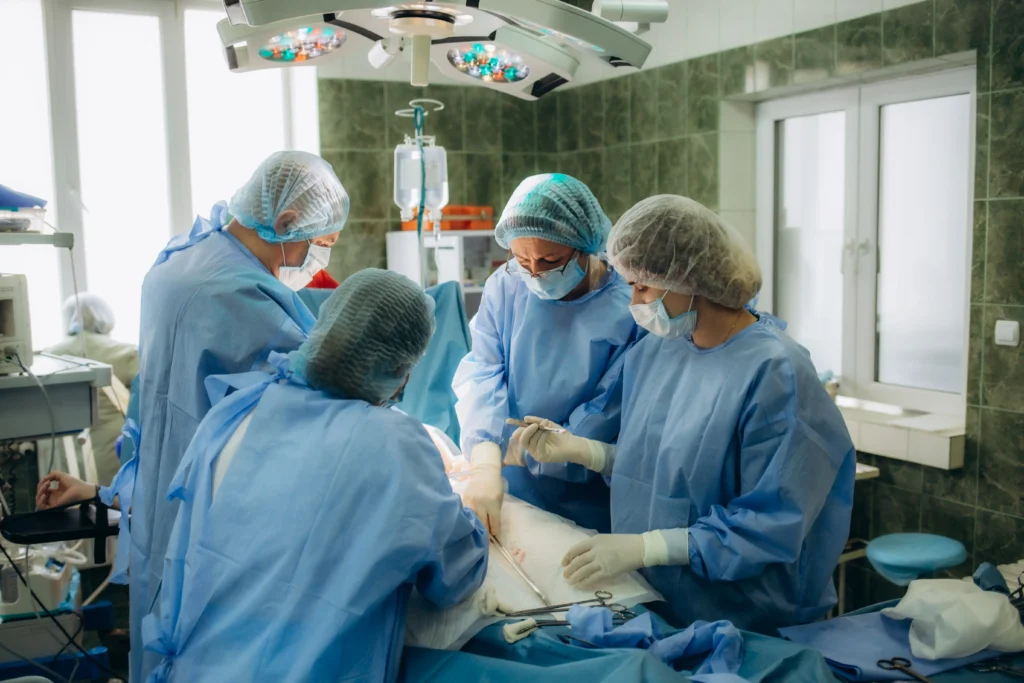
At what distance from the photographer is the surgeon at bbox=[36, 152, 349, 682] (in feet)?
5.79

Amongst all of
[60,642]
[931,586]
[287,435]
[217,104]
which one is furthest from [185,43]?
[931,586]

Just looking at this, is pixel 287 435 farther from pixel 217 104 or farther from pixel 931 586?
pixel 217 104

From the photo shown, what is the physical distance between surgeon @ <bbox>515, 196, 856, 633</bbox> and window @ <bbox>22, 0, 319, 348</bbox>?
3165 mm

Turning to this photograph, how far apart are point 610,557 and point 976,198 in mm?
2071

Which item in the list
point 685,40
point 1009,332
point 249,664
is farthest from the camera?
point 685,40

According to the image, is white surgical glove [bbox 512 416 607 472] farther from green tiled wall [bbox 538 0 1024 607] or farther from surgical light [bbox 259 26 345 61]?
green tiled wall [bbox 538 0 1024 607]

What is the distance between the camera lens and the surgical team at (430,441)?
125cm

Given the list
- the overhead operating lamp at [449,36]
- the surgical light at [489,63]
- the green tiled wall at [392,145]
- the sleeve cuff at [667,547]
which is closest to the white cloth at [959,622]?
the sleeve cuff at [667,547]

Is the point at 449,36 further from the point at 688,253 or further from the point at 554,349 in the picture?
the point at 554,349

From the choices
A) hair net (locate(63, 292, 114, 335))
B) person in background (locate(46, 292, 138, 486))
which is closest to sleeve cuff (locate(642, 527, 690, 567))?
person in background (locate(46, 292, 138, 486))

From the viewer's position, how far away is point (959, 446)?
3.02 m

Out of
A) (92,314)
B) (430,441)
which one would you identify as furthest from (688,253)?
(92,314)

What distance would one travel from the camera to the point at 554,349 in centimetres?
200

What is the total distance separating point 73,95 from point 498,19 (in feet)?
11.1
